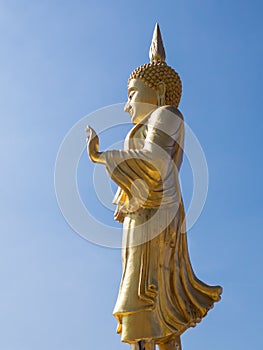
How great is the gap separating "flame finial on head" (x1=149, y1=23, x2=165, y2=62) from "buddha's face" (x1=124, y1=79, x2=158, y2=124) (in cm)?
53

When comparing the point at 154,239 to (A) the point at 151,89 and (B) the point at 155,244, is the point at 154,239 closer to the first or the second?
(B) the point at 155,244

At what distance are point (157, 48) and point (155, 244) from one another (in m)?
2.98

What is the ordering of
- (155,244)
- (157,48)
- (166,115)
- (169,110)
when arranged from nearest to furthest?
(155,244) < (166,115) < (169,110) < (157,48)

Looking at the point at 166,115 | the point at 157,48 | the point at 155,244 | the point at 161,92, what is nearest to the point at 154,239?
the point at 155,244

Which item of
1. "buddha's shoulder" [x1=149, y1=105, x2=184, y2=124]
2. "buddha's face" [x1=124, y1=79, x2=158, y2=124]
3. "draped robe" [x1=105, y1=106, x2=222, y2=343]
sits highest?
"buddha's face" [x1=124, y1=79, x2=158, y2=124]

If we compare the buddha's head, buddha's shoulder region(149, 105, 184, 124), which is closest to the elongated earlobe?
the buddha's head

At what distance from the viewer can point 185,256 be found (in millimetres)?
8281

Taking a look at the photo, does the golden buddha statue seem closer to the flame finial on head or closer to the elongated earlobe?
the elongated earlobe

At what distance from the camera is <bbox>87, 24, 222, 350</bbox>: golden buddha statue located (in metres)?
7.56

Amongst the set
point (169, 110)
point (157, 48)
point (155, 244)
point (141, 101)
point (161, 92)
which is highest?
point (157, 48)

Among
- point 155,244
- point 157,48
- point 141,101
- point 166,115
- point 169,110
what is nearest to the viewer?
point 155,244

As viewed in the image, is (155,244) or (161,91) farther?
(161,91)

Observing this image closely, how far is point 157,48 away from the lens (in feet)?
30.9

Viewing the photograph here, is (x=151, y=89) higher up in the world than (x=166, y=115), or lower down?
higher up
